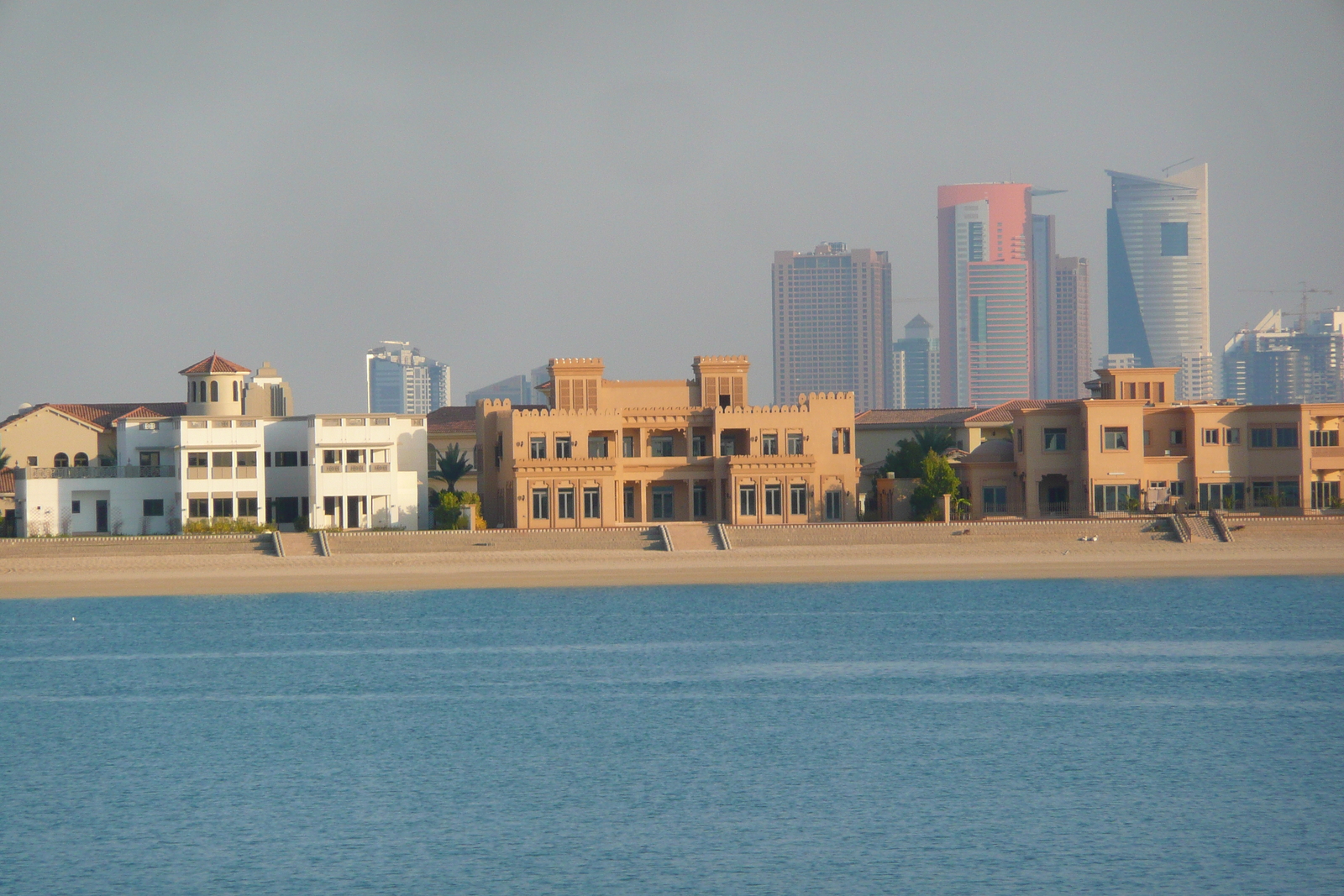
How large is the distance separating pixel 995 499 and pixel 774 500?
1260 cm

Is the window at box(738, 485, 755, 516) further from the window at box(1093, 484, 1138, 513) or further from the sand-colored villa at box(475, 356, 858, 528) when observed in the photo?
the window at box(1093, 484, 1138, 513)

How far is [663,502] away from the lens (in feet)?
280

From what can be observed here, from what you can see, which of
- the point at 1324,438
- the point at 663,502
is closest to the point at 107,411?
the point at 663,502

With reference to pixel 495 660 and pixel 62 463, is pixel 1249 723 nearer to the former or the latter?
pixel 495 660

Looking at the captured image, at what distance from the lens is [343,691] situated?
47.1 m

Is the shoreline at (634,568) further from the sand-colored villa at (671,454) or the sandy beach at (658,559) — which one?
the sand-colored villa at (671,454)

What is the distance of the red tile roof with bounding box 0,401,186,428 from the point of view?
285 ft

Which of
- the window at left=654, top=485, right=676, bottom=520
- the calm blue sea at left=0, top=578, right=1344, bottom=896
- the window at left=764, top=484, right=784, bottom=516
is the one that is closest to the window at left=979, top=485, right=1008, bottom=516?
the window at left=764, top=484, right=784, bottom=516

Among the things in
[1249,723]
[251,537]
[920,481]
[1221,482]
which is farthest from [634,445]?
[1249,723]

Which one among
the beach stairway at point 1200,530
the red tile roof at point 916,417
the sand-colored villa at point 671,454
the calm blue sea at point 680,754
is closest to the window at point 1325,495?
the beach stairway at point 1200,530

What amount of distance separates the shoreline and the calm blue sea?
7.03 meters

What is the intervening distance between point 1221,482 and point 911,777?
52.7 meters

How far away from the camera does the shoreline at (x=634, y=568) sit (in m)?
70.8

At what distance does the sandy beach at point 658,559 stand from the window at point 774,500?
13.6 feet
